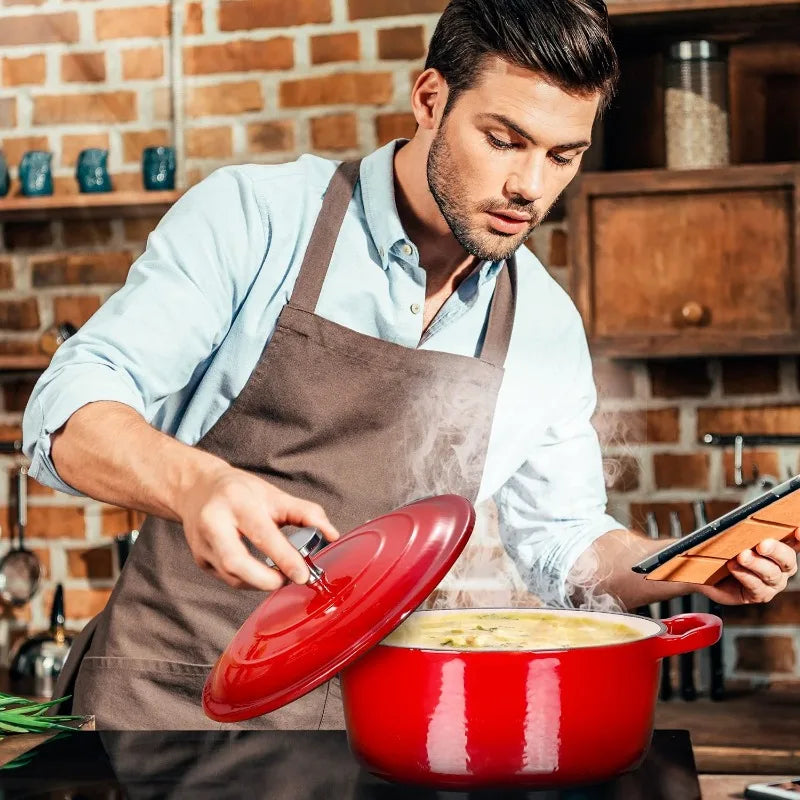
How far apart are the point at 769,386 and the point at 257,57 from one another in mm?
1369

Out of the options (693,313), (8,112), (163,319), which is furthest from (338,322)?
(8,112)

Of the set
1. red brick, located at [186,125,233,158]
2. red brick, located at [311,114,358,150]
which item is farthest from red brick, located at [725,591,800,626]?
red brick, located at [186,125,233,158]

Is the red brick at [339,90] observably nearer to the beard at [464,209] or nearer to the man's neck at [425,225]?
the man's neck at [425,225]

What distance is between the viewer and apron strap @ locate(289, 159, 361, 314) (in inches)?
55.8

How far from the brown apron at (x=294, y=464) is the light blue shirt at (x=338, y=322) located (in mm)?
30

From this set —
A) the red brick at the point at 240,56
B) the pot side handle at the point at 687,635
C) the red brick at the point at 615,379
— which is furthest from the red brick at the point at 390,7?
the pot side handle at the point at 687,635

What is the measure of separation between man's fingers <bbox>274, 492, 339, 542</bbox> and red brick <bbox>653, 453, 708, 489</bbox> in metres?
1.77

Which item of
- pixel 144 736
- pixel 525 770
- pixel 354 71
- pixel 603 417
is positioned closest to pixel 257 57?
pixel 354 71

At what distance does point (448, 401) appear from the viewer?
4.82 feet

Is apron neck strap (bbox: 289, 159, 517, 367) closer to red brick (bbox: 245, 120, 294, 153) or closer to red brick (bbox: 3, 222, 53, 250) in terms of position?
red brick (bbox: 245, 120, 294, 153)

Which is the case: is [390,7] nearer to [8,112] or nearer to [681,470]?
[8,112]

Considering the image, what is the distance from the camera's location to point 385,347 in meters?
1.43

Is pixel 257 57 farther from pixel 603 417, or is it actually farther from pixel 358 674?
pixel 358 674

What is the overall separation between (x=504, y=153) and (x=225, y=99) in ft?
4.85
